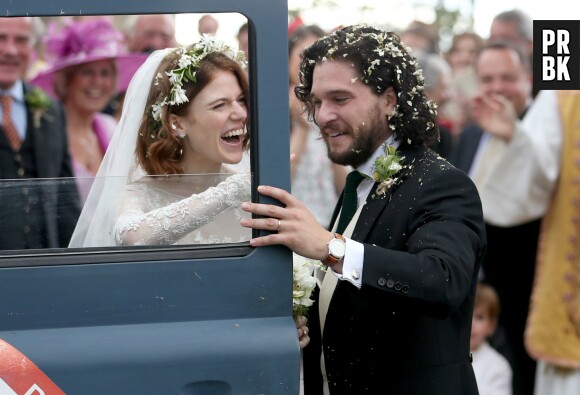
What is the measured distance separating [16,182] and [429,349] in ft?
4.03

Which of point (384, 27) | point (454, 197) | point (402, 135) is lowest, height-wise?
point (454, 197)

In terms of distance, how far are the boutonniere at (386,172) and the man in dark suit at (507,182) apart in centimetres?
238

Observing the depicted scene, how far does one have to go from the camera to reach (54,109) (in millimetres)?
5859

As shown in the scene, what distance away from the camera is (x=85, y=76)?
20.6ft

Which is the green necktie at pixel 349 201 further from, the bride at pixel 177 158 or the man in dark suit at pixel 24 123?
the man in dark suit at pixel 24 123

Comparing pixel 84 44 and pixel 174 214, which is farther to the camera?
pixel 84 44

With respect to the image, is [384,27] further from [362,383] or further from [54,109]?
[54,109]

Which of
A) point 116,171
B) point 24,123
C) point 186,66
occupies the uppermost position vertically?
point 24,123

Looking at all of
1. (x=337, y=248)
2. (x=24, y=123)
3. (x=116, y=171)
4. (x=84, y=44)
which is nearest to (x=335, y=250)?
(x=337, y=248)

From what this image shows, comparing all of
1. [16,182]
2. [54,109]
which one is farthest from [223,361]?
[54,109]

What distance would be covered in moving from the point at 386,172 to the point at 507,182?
8.24 feet

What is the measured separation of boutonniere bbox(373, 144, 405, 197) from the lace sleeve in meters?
0.56

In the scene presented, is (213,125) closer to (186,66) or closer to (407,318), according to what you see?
(186,66)

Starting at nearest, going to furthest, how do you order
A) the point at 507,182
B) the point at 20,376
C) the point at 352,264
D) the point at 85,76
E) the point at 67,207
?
the point at 20,376 < the point at 67,207 < the point at 352,264 < the point at 507,182 < the point at 85,76
